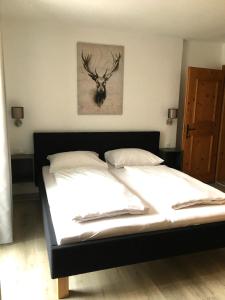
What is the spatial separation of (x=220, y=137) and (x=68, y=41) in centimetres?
283

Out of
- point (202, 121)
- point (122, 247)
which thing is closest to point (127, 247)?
point (122, 247)

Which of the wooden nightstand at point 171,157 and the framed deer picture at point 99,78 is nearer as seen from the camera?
the framed deer picture at point 99,78

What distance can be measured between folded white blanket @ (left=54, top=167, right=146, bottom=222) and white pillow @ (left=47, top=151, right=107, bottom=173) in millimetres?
→ 382

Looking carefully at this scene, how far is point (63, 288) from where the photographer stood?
5.64ft

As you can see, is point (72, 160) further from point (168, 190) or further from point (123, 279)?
point (123, 279)

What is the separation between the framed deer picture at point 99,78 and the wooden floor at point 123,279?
1.99m

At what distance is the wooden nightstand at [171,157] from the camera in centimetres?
378

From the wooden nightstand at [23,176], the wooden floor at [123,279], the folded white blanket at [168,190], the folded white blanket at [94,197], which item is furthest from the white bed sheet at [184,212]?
the wooden nightstand at [23,176]

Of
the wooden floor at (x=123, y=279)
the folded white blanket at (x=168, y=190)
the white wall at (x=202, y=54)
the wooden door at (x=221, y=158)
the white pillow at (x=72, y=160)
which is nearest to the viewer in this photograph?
the wooden floor at (x=123, y=279)

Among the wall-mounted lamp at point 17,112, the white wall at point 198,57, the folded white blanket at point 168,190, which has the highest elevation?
the white wall at point 198,57

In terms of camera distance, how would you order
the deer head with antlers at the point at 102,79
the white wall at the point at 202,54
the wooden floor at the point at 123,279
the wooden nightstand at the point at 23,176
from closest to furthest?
the wooden floor at the point at 123,279, the wooden nightstand at the point at 23,176, the deer head with antlers at the point at 102,79, the white wall at the point at 202,54

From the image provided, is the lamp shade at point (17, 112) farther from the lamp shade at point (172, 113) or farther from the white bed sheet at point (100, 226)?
the lamp shade at point (172, 113)

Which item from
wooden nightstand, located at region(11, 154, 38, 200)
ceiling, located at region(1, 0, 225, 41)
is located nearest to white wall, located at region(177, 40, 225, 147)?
ceiling, located at region(1, 0, 225, 41)

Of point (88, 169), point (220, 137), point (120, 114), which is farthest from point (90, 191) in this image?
point (220, 137)
